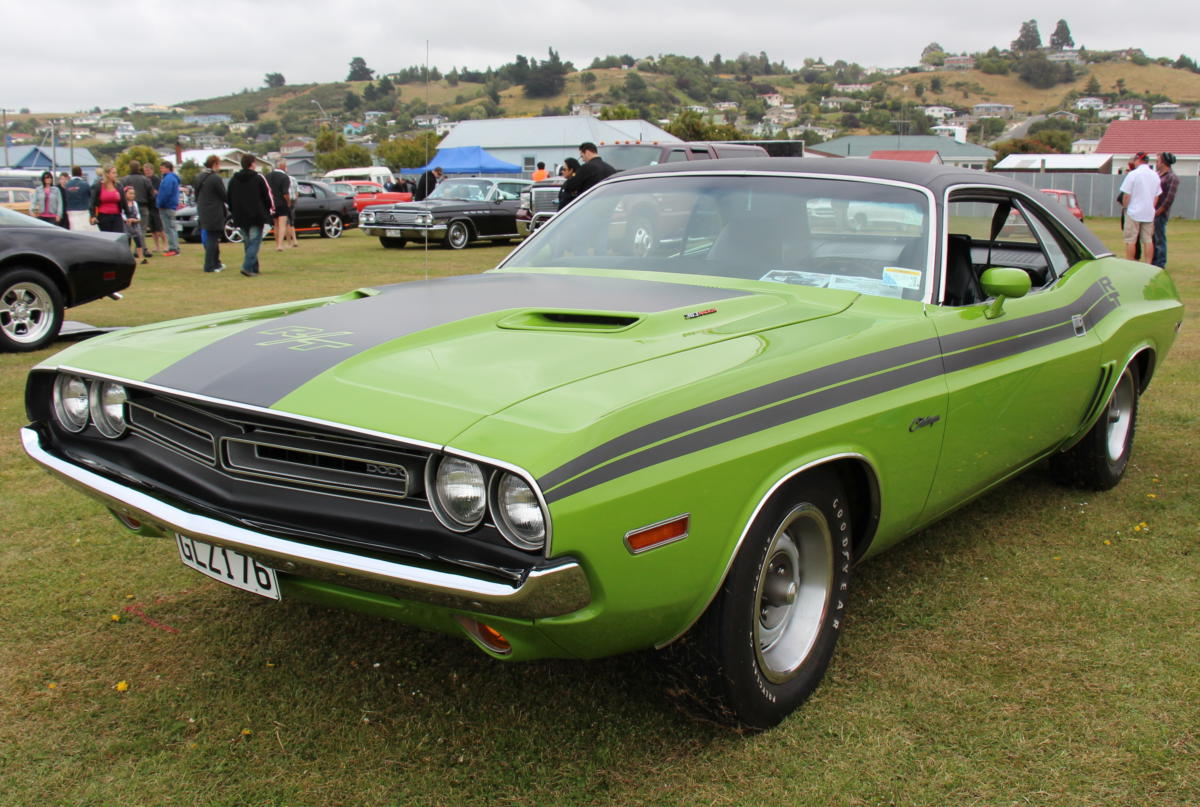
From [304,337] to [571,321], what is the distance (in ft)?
2.52

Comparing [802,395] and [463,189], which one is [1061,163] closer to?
[463,189]

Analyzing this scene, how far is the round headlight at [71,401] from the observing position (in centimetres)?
297

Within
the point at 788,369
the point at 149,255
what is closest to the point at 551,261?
the point at 788,369

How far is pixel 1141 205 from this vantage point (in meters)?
13.6

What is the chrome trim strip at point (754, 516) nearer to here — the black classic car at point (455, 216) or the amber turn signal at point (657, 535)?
the amber turn signal at point (657, 535)

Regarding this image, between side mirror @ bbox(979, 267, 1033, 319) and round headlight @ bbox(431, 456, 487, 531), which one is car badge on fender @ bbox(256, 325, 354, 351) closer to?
round headlight @ bbox(431, 456, 487, 531)

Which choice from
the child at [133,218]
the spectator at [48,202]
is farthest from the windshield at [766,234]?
the child at [133,218]

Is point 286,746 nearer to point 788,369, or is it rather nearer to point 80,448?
point 80,448

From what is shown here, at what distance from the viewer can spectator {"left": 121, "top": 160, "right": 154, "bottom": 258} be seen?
54.9 feet

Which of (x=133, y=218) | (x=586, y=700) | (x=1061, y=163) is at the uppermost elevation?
(x=1061, y=163)

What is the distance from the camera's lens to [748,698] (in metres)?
2.51

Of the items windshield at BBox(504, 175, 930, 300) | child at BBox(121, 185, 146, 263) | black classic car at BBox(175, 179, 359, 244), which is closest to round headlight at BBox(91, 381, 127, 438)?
windshield at BBox(504, 175, 930, 300)

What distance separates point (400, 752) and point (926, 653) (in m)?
1.64

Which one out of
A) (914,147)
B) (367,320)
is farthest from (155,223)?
(914,147)
